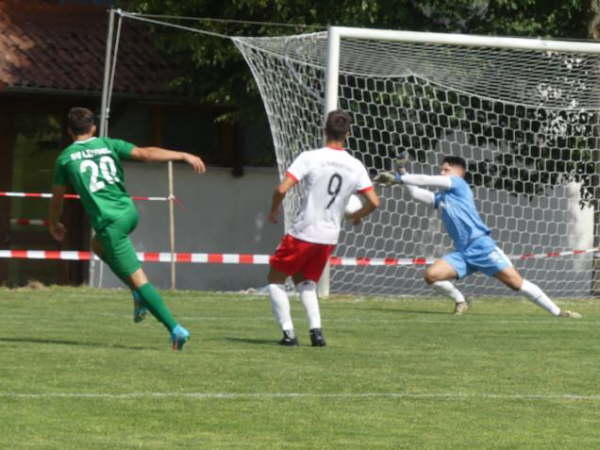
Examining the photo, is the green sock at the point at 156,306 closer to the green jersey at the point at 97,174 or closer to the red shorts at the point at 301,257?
the green jersey at the point at 97,174

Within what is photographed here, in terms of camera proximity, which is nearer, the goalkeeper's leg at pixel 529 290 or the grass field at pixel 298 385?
the grass field at pixel 298 385

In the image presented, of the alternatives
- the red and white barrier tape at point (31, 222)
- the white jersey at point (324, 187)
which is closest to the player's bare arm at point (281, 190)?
the white jersey at point (324, 187)

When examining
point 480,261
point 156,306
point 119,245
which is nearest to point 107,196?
point 119,245

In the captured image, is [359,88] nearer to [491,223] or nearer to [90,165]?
[491,223]

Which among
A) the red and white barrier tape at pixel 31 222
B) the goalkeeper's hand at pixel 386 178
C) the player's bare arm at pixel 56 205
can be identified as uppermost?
the goalkeeper's hand at pixel 386 178

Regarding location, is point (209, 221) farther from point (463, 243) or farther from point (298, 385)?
point (298, 385)

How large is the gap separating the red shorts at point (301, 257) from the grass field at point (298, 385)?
0.59 metres

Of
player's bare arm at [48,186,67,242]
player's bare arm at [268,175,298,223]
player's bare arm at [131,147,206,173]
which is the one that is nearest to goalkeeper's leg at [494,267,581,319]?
player's bare arm at [268,175,298,223]

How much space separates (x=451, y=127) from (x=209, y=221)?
18.3ft

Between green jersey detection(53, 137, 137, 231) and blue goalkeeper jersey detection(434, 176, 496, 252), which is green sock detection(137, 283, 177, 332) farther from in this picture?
blue goalkeeper jersey detection(434, 176, 496, 252)

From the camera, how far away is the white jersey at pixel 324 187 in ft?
40.9

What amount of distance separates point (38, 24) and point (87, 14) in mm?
899

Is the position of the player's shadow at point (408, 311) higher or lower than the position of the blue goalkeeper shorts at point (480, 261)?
lower

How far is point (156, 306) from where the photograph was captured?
11.9m
